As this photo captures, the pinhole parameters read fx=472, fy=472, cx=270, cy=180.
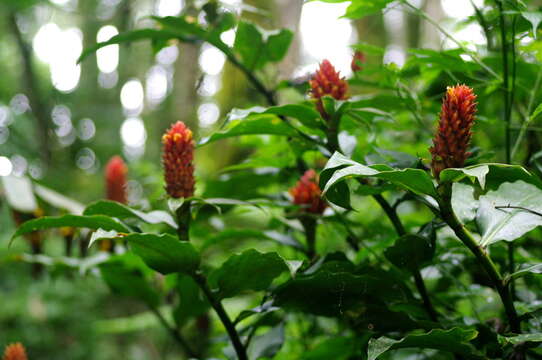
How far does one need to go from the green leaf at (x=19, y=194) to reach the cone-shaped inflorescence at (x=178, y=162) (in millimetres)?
320

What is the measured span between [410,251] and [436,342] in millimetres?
129

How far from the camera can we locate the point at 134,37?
1014 millimetres

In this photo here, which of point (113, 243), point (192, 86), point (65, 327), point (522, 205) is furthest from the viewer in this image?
point (65, 327)

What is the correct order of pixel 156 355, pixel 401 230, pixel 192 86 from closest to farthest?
pixel 401 230 → pixel 192 86 → pixel 156 355

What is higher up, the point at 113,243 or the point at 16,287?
the point at 113,243

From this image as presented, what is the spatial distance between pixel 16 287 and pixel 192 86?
327 centimetres

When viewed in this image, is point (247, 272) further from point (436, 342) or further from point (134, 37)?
point (134, 37)

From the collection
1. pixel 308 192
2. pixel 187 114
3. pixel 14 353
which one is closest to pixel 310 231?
pixel 308 192

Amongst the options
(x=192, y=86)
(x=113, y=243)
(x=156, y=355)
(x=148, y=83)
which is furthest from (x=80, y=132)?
(x=113, y=243)

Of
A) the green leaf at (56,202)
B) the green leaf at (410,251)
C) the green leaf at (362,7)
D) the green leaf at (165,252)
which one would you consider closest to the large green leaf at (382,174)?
the green leaf at (410,251)

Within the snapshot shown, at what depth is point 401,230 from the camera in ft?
2.44

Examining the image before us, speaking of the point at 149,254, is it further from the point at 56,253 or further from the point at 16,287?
the point at 16,287

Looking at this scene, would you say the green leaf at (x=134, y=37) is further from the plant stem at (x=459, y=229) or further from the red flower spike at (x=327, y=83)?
the plant stem at (x=459, y=229)

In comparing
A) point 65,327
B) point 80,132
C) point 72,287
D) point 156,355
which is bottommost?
point 156,355
